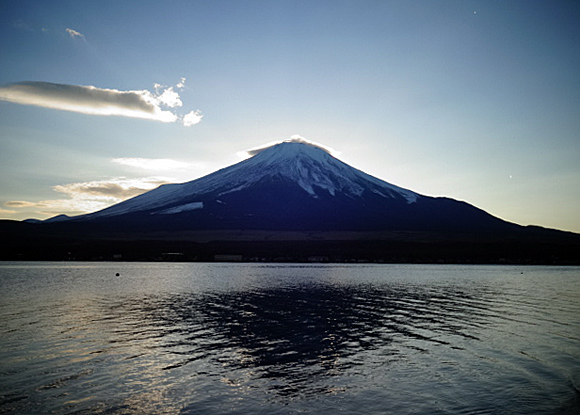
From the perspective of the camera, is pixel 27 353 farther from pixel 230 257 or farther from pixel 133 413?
pixel 230 257

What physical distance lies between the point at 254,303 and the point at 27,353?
26.7m

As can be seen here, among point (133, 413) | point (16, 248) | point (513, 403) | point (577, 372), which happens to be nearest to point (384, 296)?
point (577, 372)

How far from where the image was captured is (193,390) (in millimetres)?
17562

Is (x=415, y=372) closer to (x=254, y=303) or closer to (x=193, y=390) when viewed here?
(x=193, y=390)

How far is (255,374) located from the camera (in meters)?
20.1

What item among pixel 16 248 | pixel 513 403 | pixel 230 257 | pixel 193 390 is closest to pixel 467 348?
pixel 513 403

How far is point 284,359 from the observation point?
23000 millimetres

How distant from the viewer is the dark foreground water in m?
16.3

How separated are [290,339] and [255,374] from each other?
8509 mm

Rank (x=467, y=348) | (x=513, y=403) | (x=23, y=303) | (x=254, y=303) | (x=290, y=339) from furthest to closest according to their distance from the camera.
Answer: (x=254, y=303) → (x=23, y=303) → (x=290, y=339) → (x=467, y=348) → (x=513, y=403)

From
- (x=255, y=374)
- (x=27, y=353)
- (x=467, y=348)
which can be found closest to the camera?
(x=255, y=374)

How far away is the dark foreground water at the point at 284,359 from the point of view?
1631cm

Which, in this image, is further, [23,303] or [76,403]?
[23,303]

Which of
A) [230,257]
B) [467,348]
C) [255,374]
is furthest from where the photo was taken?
[230,257]
